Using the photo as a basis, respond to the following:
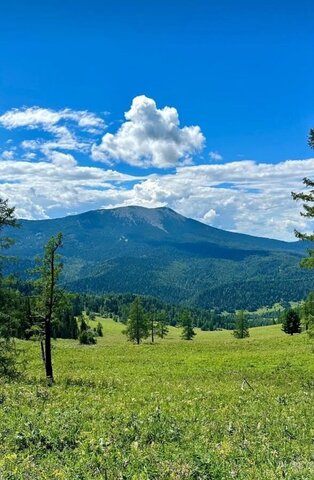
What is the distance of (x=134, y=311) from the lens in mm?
96375

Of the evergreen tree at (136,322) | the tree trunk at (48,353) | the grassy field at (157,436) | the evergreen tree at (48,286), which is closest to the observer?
the grassy field at (157,436)

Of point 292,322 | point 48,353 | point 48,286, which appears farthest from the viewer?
point 292,322

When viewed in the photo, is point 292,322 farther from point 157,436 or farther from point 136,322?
point 157,436

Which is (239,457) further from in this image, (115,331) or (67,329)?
(115,331)

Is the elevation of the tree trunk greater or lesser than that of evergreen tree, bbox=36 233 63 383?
lesser

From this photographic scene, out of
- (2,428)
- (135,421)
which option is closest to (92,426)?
(135,421)

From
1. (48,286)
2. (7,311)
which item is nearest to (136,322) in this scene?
(48,286)

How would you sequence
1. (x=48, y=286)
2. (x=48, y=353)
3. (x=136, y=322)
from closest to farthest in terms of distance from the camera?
(x=48, y=353) < (x=48, y=286) < (x=136, y=322)

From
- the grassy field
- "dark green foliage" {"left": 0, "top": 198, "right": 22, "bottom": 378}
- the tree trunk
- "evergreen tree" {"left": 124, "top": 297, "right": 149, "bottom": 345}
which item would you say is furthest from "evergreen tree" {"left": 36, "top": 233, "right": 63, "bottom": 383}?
"evergreen tree" {"left": 124, "top": 297, "right": 149, "bottom": 345}

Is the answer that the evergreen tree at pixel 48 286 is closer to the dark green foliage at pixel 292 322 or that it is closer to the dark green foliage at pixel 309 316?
the dark green foliage at pixel 309 316

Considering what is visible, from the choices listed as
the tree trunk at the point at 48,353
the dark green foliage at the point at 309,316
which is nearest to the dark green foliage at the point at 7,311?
the tree trunk at the point at 48,353

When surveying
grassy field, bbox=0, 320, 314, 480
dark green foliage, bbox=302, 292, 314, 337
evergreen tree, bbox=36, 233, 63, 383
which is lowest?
grassy field, bbox=0, 320, 314, 480

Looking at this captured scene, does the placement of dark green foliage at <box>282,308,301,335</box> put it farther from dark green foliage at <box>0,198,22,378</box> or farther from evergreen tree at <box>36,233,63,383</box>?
dark green foliage at <box>0,198,22,378</box>

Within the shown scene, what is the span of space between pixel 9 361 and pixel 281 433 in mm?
19103
